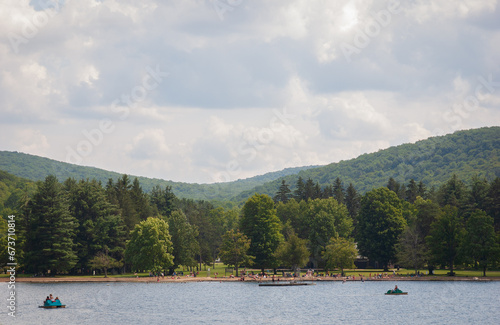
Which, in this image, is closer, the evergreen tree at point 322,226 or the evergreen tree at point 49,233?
the evergreen tree at point 49,233

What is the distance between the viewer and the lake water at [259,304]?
67625 mm

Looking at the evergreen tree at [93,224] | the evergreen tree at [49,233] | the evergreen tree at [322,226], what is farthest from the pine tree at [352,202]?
the evergreen tree at [49,233]

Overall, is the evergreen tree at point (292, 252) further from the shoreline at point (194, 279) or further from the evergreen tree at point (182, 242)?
the evergreen tree at point (182, 242)

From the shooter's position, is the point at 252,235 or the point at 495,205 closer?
the point at 252,235

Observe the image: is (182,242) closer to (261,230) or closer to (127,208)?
(127,208)

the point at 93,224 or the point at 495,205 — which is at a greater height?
the point at 495,205

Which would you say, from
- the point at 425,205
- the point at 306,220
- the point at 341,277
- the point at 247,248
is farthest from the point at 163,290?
the point at 425,205

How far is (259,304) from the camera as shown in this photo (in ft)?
272

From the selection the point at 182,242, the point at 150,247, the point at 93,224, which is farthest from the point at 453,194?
the point at 93,224

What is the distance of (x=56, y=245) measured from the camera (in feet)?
368

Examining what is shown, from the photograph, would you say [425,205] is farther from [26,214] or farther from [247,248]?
[26,214]

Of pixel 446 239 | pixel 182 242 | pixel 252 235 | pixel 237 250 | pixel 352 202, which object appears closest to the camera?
pixel 446 239

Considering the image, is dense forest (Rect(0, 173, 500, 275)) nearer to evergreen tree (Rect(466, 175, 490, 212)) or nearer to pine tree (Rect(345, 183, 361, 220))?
evergreen tree (Rect(466, 175, 490, 212))

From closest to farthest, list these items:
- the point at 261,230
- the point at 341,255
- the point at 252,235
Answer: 1. the point at 341,255
2. the point at 261,230
3. the point at 252,235
